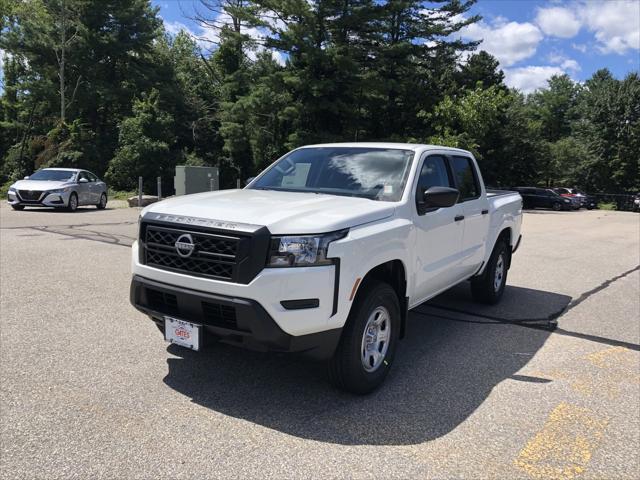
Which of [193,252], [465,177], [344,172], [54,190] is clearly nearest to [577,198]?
[54,190]

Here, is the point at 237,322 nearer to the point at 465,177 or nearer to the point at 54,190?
the point at 465,177

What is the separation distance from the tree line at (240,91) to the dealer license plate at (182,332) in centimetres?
2605

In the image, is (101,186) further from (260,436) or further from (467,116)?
(467,116)

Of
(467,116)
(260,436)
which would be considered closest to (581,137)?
(467,116)

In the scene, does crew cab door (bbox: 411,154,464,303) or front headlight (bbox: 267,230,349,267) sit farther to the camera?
crew cab door (bbox: 411,154,464,303)

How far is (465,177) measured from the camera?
588 cm

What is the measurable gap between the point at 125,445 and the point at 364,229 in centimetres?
203

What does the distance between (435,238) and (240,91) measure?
32.1 m

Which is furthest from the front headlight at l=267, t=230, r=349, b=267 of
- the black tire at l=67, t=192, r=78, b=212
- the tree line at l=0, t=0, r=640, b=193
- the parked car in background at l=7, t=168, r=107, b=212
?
the tree line at l=0, t=0, r=640, b=193

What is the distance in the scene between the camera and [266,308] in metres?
3.28

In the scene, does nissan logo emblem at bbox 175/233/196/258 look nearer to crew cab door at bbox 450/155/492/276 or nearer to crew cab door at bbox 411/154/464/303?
crew cab door at bbox 411/154/464/303

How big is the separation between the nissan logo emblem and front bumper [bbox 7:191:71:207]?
15359 mm

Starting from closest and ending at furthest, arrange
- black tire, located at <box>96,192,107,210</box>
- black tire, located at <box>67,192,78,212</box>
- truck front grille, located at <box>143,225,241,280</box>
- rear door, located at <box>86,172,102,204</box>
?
truck front grille, located at <box>143,225,241,280</box> → black tire, located at <box>67,192,78,212</box> → rear door, located at <box>86,172,102,204</box> → black tire, located at <box>96,192,107,210</box>

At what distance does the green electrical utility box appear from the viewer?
75.3 ft
